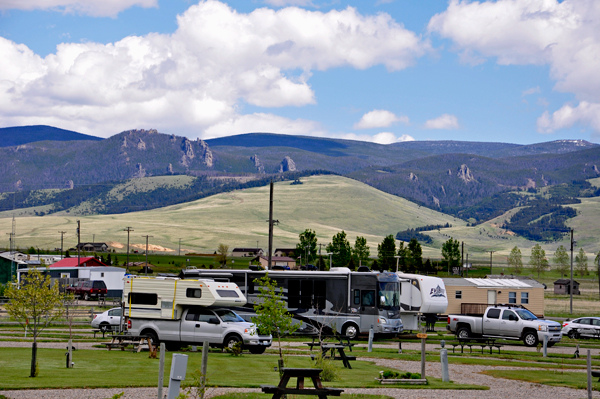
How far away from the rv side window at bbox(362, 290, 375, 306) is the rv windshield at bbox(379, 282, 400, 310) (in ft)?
1.39

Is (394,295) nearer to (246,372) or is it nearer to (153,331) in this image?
(153,331)

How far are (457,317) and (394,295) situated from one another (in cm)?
466

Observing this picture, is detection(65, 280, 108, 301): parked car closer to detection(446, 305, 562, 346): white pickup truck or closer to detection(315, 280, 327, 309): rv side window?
detection(315, 280, 327, 309): rv side window

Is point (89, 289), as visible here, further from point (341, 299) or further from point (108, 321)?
point (341, 299)

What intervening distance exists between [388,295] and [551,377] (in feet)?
47.3

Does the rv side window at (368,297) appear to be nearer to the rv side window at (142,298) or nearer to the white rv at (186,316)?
the white rv at (186,316)

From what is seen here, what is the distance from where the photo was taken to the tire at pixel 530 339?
34.2m

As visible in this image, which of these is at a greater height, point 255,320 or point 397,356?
point 255,320

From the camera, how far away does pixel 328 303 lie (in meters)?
34.7

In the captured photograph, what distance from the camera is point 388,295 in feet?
115

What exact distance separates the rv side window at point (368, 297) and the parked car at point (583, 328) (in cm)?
1386

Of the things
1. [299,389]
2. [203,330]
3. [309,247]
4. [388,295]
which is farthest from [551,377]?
[309,247]

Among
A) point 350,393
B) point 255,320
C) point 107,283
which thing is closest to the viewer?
point 350,393

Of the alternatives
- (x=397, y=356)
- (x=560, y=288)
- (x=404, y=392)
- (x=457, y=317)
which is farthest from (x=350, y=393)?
(x=560, y=288)
